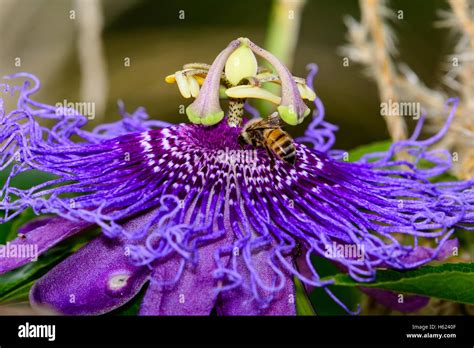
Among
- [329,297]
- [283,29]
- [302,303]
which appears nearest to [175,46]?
[283,29]

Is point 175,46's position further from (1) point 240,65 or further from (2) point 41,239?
(2) point 41,239

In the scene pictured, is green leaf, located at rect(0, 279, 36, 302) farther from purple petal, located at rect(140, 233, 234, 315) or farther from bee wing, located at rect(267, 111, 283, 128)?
bee wing, located at rect(267, 111, 283, 128)

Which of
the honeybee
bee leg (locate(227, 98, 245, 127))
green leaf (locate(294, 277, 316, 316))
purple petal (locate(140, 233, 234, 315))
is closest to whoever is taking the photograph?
purple petal (locate(140, 233, 234, 315))

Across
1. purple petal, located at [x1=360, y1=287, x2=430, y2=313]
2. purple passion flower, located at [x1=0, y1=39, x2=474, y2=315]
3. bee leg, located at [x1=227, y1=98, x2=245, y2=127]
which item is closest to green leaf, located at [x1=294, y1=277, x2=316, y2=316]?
purple passion flower, located at [x1=0, y1=39, x2=474, y2=315]

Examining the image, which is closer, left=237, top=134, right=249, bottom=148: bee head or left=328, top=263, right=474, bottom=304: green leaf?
left=328, top=263, right=474, bottom=304: green leaf

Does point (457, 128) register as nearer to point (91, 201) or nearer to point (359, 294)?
point (359, 294)
